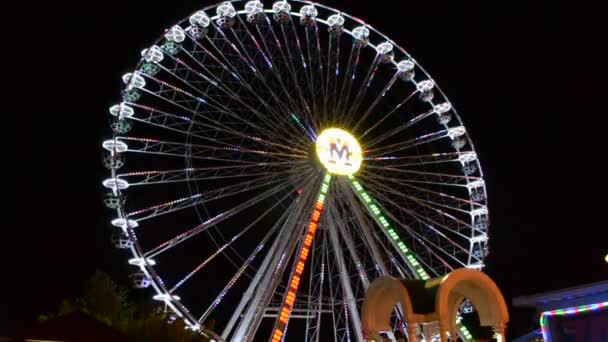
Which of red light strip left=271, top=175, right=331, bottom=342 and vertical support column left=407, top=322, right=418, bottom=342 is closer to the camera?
vertical support column left=407, top=322, right=418, bottom=342

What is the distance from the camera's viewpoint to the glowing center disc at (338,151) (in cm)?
2292

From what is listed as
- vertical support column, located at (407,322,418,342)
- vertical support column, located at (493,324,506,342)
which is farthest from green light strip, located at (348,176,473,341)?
vertical support column, located at (407,322,418,342)

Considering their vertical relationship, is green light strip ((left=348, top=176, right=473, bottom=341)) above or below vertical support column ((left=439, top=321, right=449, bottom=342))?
above

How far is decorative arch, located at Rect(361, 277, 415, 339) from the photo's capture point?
50.8ft

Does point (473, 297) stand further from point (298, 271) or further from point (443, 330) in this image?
point (298, 271)

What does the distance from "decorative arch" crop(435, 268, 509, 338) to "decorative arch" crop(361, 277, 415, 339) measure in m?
1.10

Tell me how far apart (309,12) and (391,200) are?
7.68 meters

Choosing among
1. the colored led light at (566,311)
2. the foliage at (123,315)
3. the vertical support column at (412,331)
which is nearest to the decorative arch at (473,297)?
the vertical support column at (412,331)

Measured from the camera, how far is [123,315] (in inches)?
790

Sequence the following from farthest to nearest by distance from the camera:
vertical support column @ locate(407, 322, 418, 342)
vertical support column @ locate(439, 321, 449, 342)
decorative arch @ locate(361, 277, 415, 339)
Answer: decorative arch @ locate(361, 277, 415, 339) < vertical support column @ locate(407, 322, 418, 342) < vertical support column @ locate(439, 321, 449, 342)

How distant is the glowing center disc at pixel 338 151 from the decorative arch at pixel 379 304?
741 centimetres

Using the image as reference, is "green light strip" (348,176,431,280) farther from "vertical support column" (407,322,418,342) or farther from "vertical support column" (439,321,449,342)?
"vertical support column" (439,321,449,342)

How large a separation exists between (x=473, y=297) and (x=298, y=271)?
646 cm

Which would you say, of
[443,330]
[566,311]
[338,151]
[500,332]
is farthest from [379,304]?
[338,151]
